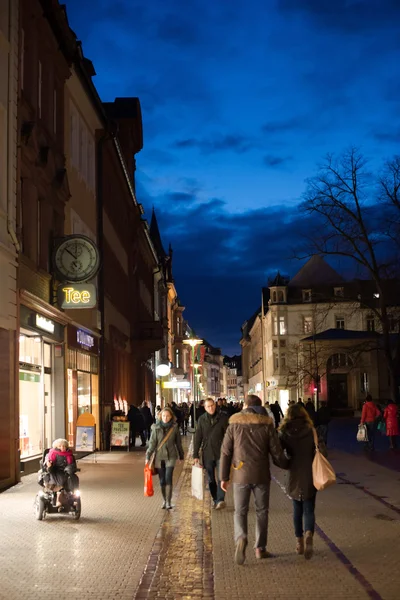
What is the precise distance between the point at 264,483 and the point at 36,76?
570 inches

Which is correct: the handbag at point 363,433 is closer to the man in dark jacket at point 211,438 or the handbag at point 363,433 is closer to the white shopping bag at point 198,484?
the man in dark jacket at point 211,438

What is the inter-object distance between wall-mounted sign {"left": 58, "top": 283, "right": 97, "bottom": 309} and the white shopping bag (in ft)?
31.5

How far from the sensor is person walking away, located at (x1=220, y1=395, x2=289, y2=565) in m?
8.80

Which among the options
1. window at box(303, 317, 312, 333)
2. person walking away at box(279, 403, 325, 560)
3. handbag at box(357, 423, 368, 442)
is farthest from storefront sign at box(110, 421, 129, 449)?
window at box(303, 317, 312, 333)

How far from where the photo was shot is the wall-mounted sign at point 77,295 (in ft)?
71.1

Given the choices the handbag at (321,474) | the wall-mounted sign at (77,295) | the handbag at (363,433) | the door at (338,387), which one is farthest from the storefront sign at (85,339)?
the door at (338,387)

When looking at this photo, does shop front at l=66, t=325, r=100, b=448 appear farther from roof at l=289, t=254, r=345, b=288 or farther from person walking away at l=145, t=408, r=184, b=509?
roof at l=289, t=254, r=345, b=288

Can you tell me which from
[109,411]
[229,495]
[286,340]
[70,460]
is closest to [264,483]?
[70,460]

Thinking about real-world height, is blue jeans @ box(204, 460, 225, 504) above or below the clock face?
below

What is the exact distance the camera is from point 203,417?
44.8ft

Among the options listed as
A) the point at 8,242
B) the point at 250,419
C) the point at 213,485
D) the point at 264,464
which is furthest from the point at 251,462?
the point at 8,242

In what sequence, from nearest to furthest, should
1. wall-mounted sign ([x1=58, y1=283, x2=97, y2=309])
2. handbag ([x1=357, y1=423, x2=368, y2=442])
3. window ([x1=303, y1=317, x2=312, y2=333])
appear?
wall-mounted sign ([x1=58, y1=283, x2=97, y2=309]) < handbag ([x1=357, y1=423, x2=368, y2=442]) < window ([x1=303, y1=317, x2=312, y2=333])

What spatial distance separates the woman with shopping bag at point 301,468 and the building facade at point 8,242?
8.55 meters

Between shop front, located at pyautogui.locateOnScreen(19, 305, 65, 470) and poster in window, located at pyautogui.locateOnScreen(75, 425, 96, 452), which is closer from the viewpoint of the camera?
shop front, located at pyautogui.locateOnScreen(19, 305, 65, 470)
